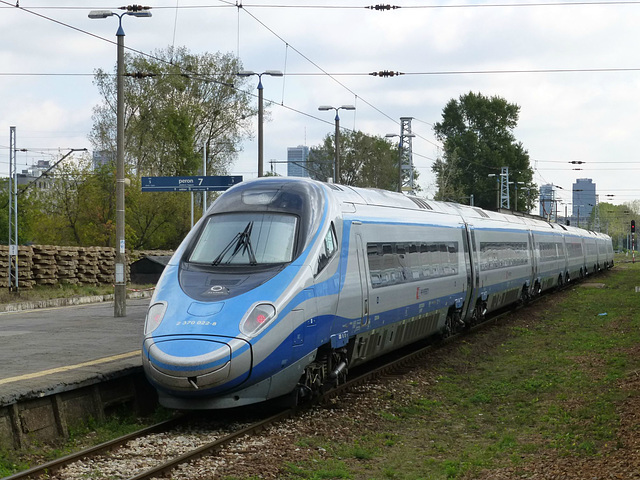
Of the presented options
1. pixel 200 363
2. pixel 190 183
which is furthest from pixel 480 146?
pixel 200 363

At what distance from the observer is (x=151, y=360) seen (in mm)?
9953

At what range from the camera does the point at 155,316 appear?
34.3ft

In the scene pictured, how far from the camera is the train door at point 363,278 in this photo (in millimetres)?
12750

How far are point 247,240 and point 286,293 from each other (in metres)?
1.29

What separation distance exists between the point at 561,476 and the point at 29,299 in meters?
23.5

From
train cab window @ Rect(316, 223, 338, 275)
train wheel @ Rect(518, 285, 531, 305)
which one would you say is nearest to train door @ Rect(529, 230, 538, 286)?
train wheel @ Rect(518, 285, 531, 305)

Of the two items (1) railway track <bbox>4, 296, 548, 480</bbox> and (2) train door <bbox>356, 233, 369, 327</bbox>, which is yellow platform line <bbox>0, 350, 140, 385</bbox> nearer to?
(1) railway track <bbox>4, 296, 548, 480</bbox>

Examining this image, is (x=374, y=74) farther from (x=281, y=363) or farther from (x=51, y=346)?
(x=281, y=363)

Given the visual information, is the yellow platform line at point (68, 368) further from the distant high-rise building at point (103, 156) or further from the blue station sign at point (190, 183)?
the distant high-rise building at point (103, 156)

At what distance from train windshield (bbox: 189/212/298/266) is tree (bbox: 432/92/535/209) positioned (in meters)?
72.7

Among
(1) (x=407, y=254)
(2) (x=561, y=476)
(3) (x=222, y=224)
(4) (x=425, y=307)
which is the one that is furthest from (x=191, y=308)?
(4) (x=425, y=307)

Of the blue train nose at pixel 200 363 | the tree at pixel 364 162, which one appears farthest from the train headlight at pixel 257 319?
the tree at pixel 364 162

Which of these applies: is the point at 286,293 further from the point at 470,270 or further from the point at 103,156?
the point at 103,156

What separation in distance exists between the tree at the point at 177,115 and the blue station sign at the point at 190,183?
26773mm
